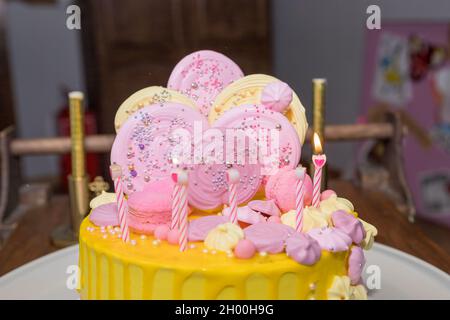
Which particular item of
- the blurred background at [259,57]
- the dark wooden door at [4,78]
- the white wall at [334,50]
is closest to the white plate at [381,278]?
the blurred background at [259,57]

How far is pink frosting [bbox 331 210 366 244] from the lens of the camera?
106 cm

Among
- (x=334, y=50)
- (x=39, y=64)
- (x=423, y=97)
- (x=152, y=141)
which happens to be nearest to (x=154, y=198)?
(x=152, y=141)

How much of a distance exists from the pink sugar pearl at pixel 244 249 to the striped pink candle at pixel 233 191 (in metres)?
0.07

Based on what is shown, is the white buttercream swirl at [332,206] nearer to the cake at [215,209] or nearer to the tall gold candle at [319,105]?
the cake at [215,209]

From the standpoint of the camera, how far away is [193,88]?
1229 millimetres

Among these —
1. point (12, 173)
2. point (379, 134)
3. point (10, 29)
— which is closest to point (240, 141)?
point (379, 134)

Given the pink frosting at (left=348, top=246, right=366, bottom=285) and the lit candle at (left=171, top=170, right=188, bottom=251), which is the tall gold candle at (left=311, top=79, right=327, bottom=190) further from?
the lit candle at (left=171, top=170, right=188, bottom=251)

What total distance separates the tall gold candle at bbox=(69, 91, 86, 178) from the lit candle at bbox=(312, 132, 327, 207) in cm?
60

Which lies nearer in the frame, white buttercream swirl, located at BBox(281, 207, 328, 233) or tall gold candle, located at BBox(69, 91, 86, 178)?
white buttercream swirl, located at BBox(281, 207, 328, 233)

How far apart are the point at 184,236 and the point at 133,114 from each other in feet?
0.91

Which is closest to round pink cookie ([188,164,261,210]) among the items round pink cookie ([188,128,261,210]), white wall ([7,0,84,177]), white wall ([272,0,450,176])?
round pink cookie ([188,128,261,210])
